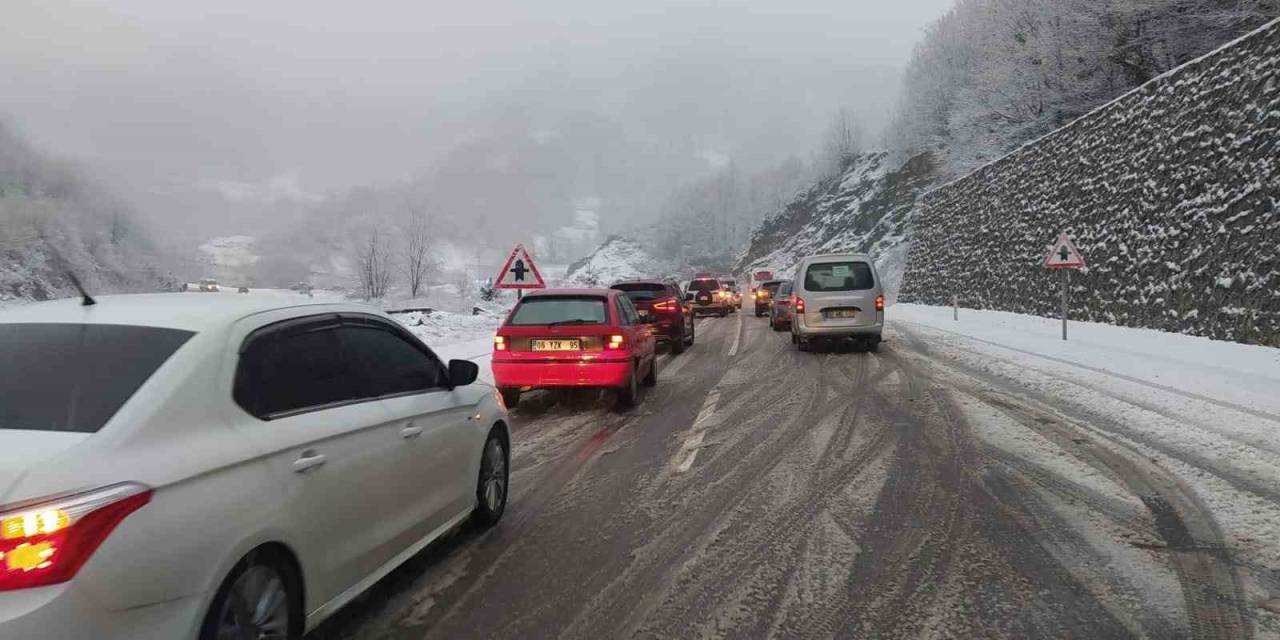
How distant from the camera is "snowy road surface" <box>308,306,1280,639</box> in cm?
339

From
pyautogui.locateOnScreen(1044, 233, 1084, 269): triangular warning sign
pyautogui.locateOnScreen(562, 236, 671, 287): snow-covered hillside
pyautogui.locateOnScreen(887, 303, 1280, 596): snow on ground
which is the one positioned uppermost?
pyautogui.locateOnScreen(562, 236, 671, 287): snow-covered hillside

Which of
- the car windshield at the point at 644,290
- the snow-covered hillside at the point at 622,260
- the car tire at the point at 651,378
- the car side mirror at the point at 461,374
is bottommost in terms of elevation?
the car tire at the point at 651,378

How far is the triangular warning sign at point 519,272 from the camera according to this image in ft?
48.0

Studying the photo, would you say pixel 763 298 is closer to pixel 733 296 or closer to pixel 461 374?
pixel 733 296

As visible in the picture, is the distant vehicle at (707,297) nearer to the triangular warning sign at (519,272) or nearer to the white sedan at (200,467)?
the triangular warning sign at (519,272)

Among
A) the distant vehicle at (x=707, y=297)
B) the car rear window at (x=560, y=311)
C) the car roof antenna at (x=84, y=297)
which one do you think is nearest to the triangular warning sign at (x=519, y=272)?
the car rear window at (x=560, y=311)

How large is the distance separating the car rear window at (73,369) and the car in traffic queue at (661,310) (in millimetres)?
13024

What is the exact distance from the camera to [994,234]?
1014 inches

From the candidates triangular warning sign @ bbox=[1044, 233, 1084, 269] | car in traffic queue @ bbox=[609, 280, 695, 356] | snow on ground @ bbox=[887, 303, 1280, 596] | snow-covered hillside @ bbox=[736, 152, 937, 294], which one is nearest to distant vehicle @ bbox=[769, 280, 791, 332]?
snow on ground @ bbox=[887, 303, 1280, 596]

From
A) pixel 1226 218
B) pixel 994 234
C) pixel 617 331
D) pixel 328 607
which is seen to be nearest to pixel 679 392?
pixel 617 331

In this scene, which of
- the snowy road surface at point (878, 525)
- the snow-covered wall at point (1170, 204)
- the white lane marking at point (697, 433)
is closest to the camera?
the snowy road surface at point (878, 525)

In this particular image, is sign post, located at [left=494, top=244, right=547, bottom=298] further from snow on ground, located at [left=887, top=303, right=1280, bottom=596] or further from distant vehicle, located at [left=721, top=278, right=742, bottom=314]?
distant vehicle, located at [left=721, top=278, right=742, bottom=314]

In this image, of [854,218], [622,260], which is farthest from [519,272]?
[622,260]

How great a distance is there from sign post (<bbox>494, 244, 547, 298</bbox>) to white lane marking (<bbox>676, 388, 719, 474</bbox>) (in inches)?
223
